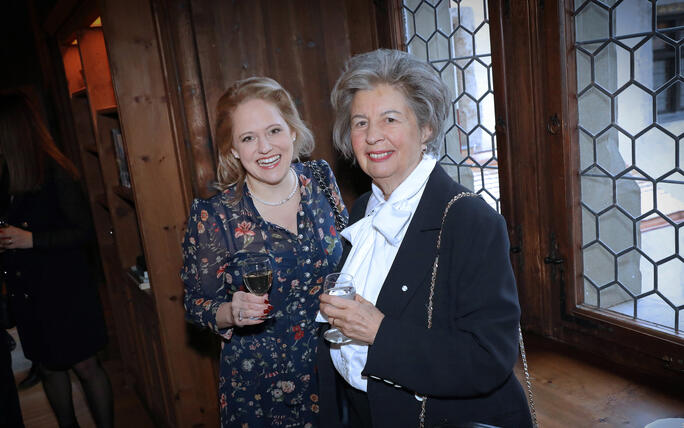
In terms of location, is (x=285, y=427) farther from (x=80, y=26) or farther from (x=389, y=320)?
(x=80, y=26)

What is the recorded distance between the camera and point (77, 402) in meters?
4.01

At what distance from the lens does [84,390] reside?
314 cm

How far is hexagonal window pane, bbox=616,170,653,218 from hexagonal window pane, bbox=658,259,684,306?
0.21 metres

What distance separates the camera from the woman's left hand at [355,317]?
4.52 feet

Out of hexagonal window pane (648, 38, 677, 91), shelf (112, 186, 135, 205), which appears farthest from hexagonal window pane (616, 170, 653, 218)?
shelf (112, 186, 135, 205)

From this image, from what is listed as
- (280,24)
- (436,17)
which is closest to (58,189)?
(280,24)

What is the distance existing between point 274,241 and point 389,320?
2.79 ft

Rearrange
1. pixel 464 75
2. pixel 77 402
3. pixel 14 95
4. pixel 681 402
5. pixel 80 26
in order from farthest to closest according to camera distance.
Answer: pixel 77 402
pixel 80 26
pixel 14 95
pixel 464 75
pixel 681 402

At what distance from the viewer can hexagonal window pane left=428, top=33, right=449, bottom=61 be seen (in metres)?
2.66

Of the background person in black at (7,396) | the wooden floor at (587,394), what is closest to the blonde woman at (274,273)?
the background person in black at (7,396)

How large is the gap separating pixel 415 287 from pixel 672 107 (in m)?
1.17

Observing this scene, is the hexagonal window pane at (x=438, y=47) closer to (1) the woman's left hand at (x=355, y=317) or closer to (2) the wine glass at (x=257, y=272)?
(2) the wine glass at (x=257, y=272)

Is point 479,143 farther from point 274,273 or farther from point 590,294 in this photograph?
point 274,273

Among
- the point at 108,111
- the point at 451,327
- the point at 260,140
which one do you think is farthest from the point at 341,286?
the point at 108,111
